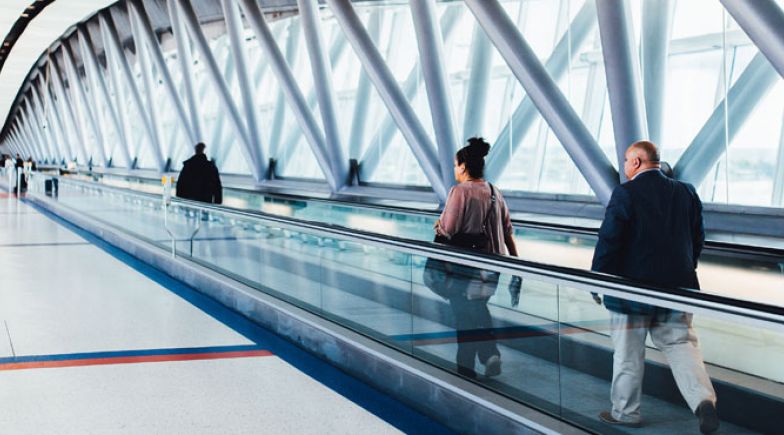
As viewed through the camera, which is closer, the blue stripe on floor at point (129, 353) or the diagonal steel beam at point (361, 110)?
the blue stripe on floor at point (129, 353)

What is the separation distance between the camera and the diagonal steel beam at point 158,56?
28703 mm

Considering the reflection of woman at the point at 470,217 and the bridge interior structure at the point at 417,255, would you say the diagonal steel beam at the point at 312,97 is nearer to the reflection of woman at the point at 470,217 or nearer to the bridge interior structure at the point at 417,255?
the bridge interior structure at the point at 417,255

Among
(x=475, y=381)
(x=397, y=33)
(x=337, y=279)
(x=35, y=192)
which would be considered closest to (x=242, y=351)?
(x=337, y=279)

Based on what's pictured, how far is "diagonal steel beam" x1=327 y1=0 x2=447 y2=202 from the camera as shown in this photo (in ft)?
50.2

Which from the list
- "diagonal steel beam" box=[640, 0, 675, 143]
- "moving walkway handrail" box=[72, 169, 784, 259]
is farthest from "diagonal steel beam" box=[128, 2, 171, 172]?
"diagonal steel beam" box=[640, 0, 675, 143]

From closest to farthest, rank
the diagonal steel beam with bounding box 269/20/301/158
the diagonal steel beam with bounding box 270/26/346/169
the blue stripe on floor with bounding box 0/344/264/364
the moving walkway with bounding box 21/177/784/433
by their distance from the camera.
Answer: the moving walkway with bounding box 21/177/784/433, the blue stripe on floor with bounding box 0/344/264/364, the diagonal steel beam with bounding box 270/26/346/169, the diagonal steel beam with bounding box 269/20/301/158

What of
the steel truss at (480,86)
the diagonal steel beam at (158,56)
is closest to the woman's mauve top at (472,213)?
the steel truss at (480,86)

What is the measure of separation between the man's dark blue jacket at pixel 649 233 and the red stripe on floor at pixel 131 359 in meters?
3.46

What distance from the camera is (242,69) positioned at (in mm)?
22250

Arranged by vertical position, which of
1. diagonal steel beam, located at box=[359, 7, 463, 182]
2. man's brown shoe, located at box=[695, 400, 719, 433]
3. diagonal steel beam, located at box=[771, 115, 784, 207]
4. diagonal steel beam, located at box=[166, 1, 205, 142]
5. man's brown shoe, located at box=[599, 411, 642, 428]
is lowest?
man's brown shoe, located at box=[599, 411, 642, 428]

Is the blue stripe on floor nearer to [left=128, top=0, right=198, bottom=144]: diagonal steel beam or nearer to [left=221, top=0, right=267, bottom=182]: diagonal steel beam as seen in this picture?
[left=221, top=0, right=267, bottom=182]: diagonal steel beam

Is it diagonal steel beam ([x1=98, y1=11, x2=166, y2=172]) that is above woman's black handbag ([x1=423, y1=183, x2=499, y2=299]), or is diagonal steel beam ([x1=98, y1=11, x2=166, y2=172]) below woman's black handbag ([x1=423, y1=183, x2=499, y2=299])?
above

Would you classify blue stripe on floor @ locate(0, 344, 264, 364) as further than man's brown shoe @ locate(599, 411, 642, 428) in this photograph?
Yes

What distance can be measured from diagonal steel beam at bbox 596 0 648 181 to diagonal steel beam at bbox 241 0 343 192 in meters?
9.61
